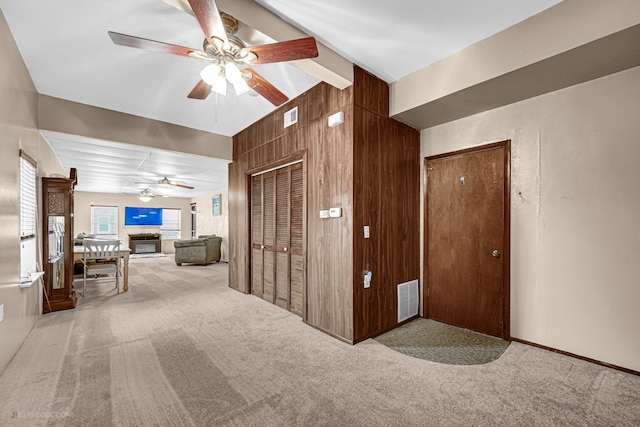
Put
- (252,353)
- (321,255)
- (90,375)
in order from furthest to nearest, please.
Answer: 1. (321,255)
2. (252,353)
3. (90,375)

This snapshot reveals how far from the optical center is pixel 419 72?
2854 millimetres

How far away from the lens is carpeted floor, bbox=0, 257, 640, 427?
5.66 feet

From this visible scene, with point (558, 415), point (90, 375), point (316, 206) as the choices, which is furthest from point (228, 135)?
point (558, 415)

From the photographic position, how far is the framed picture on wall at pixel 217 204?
9552mm

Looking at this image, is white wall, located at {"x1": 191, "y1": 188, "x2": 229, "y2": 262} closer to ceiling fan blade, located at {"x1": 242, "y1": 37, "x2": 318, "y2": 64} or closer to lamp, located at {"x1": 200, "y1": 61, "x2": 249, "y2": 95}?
lamp, located at {"x1": 200, "y1": 61, "x2": 249, "y2": 95}

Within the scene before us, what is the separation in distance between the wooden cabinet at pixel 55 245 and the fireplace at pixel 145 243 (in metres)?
7.46

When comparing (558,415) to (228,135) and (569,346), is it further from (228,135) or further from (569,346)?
(228,135)

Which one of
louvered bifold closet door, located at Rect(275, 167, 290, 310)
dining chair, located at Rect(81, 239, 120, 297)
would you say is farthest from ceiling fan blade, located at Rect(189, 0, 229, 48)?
dining chair, located at Rect(81, 239, 120, 297)

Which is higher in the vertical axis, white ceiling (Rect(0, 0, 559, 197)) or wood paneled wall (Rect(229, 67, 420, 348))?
white ceiling (Rect(0, 0, 559, 197))

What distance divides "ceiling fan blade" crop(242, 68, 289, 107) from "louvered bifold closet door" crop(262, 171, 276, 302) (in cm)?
153

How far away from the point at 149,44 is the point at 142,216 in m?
11.3

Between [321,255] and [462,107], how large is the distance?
213 centimetres

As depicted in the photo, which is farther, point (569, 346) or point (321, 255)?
point (321, 255)

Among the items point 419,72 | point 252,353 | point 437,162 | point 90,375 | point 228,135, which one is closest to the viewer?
point 90,375
